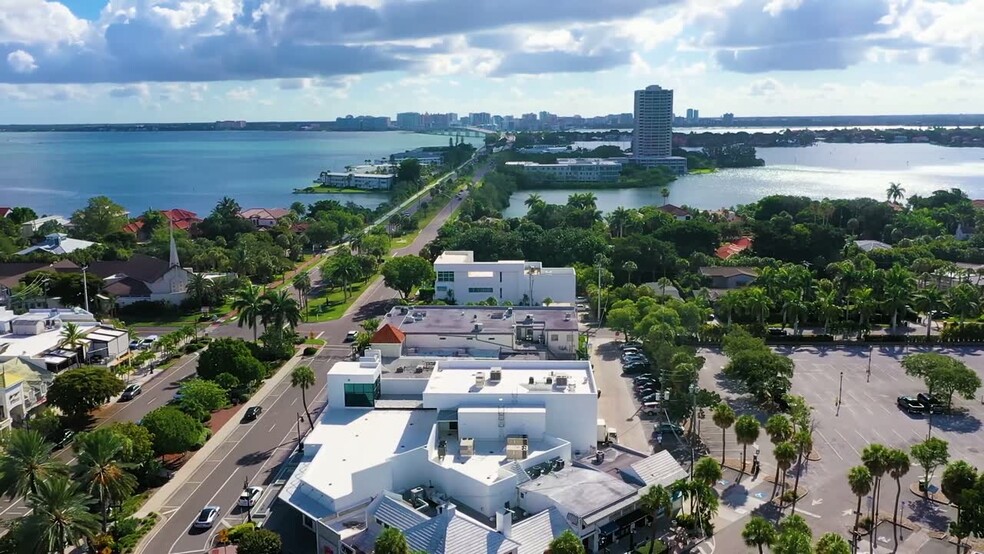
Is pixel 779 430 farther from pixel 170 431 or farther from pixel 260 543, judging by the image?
pixel 170 431

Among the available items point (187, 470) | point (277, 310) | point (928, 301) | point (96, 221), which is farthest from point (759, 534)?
point (96, 221)

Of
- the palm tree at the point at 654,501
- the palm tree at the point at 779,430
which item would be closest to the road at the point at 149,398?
the palm tree at the point at 654,501

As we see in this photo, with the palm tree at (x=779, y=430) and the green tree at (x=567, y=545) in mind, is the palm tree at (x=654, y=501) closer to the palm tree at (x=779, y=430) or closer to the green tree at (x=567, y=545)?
the green tree at (x=567, y=545)

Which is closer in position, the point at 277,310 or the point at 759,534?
the point at 759,534

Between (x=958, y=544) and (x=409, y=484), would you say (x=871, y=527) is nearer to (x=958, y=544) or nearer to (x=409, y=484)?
(x=958, y=544)

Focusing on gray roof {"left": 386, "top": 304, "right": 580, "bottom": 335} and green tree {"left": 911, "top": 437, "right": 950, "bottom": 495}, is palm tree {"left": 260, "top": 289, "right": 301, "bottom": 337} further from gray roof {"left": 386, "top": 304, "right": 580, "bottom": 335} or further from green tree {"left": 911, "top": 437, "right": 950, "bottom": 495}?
green tree {"left": 911, "top": 437, "right": 950, "bottom": 495}

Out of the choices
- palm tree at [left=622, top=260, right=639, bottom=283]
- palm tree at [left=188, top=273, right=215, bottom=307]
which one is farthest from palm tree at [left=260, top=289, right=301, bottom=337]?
palm tree at [left=622, top=260, right=639, bottom=283]

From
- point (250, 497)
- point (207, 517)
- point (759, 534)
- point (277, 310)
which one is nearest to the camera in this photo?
point (759, 534)
